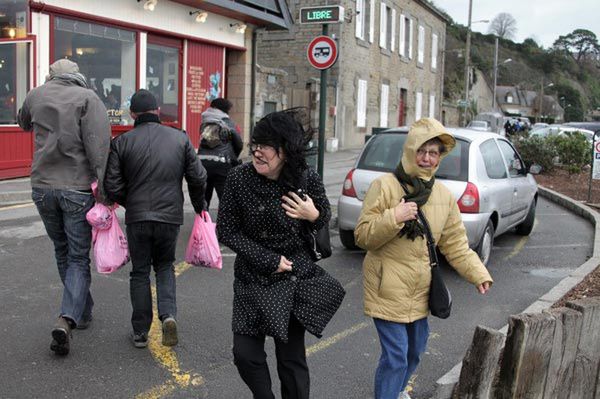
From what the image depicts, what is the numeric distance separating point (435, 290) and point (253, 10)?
13.7 meters

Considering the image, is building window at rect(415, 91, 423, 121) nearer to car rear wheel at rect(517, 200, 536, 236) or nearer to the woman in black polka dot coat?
car rear wheel at rect(517, 200, 536, 236)

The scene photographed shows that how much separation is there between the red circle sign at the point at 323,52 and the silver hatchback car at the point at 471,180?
8.05ft

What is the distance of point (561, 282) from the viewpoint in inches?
249

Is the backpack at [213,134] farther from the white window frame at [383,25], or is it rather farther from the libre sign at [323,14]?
the white window frame at [383,25]

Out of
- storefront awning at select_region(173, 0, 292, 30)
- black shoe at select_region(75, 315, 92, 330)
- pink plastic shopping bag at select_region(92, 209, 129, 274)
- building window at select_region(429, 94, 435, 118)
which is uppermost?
storefront awning at select_region(173, 0, 292, 30)

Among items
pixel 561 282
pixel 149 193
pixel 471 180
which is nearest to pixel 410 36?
pixel 471 180

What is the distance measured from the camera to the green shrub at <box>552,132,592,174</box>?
17812 mm

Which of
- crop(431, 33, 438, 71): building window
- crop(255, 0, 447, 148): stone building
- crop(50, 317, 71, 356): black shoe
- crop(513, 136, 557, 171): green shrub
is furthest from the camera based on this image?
crop(431, 33, 438, 71): building window

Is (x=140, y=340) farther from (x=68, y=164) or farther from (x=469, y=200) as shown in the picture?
(x=469, y=200)

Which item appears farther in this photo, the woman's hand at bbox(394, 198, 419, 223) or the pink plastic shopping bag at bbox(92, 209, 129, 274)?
the pink plastic shopping bag at bbox(92, 209, 129, 274)

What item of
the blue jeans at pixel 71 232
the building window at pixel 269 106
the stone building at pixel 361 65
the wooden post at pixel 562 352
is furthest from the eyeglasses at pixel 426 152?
the building window at pixel 269 106

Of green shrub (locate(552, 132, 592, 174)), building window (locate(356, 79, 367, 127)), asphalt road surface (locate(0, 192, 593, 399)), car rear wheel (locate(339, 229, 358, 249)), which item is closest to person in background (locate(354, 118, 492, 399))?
asphalt road surface (locate(0, 192, 593, 399))

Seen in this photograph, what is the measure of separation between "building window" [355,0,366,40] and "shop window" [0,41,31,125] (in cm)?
1716

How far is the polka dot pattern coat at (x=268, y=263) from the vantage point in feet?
9.81
